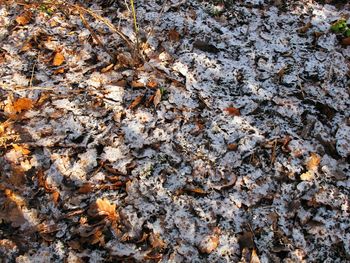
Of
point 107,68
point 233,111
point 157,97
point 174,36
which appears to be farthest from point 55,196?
point 174,36

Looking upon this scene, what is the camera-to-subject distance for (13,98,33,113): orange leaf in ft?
10.1

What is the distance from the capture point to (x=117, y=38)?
3625mm

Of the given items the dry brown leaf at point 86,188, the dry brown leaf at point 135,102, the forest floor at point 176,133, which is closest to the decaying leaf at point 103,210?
the forest floor at point 176,133

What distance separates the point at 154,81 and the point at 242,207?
1.51 m

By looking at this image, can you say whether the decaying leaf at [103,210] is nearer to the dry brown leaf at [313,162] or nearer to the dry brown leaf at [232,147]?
the dry brown leaf at [232,147]

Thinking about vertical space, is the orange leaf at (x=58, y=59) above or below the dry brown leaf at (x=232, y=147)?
above

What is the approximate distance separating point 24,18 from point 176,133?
7.47ft

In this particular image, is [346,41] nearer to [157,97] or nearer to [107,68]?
[157,97]

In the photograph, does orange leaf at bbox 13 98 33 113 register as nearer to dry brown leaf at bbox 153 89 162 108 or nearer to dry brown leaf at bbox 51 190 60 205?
dry brown leaf at bbox 51 190 60 205

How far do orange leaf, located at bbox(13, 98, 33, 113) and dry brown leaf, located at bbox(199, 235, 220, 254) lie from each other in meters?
2.02

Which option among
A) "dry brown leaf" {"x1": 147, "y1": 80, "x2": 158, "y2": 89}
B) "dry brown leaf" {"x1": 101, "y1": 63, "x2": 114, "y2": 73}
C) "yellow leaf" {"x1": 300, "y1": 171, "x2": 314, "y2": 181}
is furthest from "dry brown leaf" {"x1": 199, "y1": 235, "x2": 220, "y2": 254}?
"dry brown leaf" {"x1": 101, "y1": 63, "x2": 114, "y2": 73}

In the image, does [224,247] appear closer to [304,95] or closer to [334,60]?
[304,95]

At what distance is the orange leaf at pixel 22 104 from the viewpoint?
122 inches

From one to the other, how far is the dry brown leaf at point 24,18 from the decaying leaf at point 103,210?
236 centimetres
